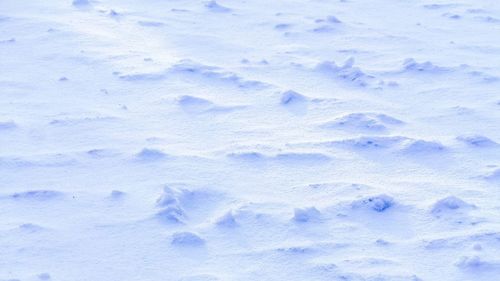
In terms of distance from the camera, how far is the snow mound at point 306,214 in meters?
3.61

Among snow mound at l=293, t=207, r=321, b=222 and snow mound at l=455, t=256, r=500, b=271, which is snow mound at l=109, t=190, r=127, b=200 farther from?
snow mound at l=455, t=256, r=500, b=271

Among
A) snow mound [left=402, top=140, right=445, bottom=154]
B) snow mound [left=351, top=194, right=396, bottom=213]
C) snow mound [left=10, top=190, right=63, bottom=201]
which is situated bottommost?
snow mound [left=10, top=190, right=63, bottom=201]

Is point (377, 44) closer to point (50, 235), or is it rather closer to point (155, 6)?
point (155, 6)

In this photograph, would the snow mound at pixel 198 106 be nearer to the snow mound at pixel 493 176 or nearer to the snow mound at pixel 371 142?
the snow mound at pixel 371 142

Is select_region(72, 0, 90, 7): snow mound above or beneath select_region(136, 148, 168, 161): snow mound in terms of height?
above

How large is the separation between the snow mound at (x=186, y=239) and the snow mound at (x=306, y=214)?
43 cm

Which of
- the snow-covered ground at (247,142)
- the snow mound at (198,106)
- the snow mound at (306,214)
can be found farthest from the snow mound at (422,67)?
the snow mound at (306,214)

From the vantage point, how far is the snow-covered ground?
340cm

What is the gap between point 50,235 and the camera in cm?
348

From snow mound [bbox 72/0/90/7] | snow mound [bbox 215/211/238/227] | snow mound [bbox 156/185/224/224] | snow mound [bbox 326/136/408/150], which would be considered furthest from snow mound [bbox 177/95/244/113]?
snow mound [bbox 72/0/90/7]

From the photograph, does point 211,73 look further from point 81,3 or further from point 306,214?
point 306,214

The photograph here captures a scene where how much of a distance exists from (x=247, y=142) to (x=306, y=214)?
0.73m

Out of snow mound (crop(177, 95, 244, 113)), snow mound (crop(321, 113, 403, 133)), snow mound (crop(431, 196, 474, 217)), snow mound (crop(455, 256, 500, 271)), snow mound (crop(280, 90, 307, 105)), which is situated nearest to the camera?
snow mound (crop(455, 256, 500, 271))

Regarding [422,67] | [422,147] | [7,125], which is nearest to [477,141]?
[422,147]
